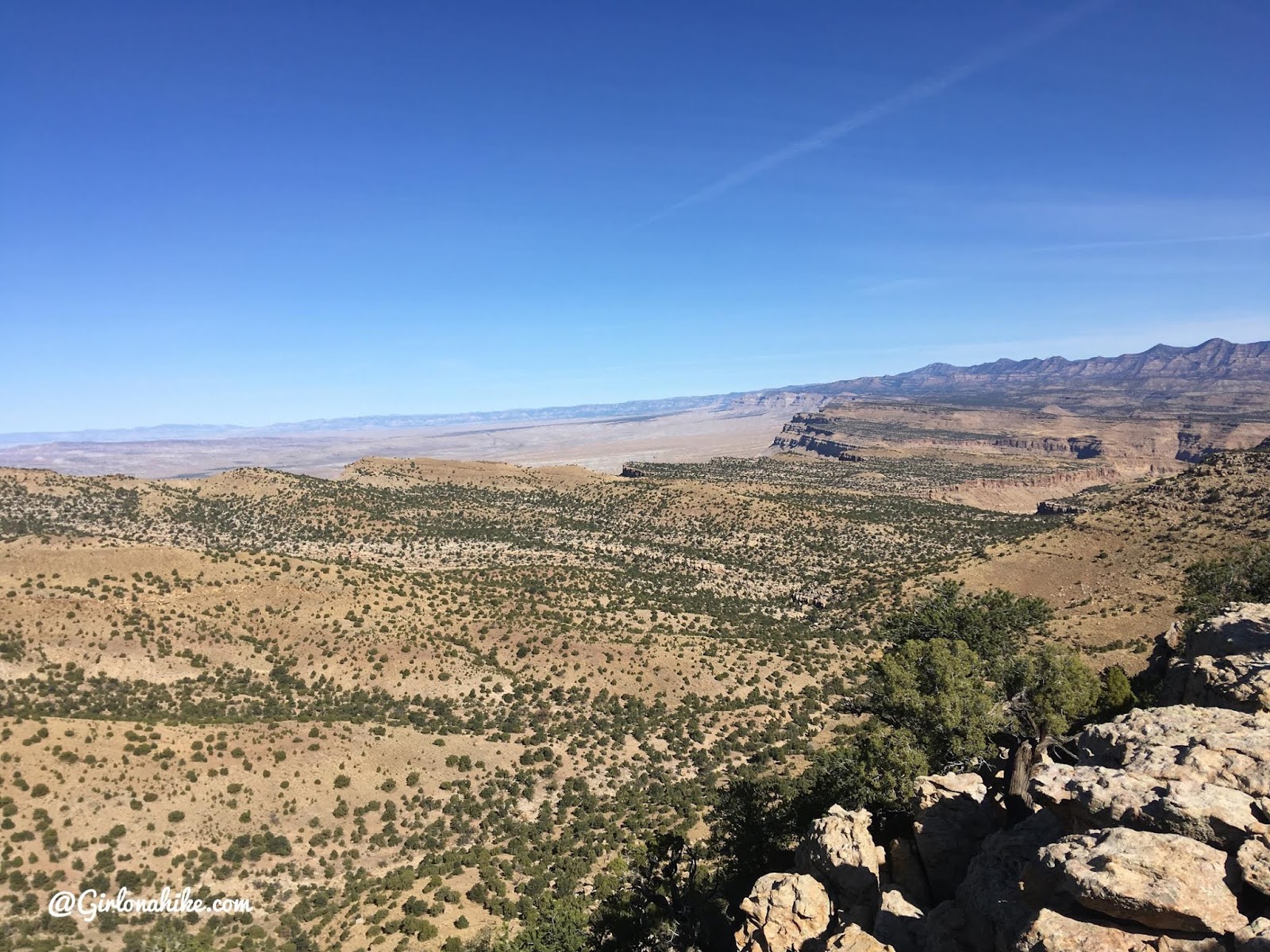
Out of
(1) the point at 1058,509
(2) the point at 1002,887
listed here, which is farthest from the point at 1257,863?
(1) the point at 1058,509

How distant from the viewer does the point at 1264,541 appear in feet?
157

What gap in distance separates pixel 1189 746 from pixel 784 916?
28.4 feet

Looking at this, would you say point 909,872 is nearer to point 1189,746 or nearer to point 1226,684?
point 1189,746

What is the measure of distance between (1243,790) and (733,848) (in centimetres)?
1471

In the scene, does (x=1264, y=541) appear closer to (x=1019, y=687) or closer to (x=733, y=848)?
(x=1019, y=687)

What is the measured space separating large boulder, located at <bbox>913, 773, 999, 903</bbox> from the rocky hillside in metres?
0.03

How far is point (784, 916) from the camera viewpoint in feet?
45.4

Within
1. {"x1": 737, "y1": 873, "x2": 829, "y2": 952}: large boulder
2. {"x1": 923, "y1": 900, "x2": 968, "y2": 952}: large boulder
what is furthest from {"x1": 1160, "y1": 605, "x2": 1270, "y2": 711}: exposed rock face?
{"x1": 737, "y1": 873, "x2": 829, "y2": 952}: large boulder

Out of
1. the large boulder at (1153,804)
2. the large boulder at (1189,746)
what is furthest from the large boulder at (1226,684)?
the large boulder at (1153,804)

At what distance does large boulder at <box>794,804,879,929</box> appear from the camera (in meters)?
14.2

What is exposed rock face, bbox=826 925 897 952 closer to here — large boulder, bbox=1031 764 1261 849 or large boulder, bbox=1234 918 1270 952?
large boulder, bbox=1031 764 1261 849

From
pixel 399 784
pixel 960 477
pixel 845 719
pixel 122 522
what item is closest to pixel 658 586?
pixel 845 719

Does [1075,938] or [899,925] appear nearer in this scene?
[1075,938]

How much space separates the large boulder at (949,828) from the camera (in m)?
14.5
